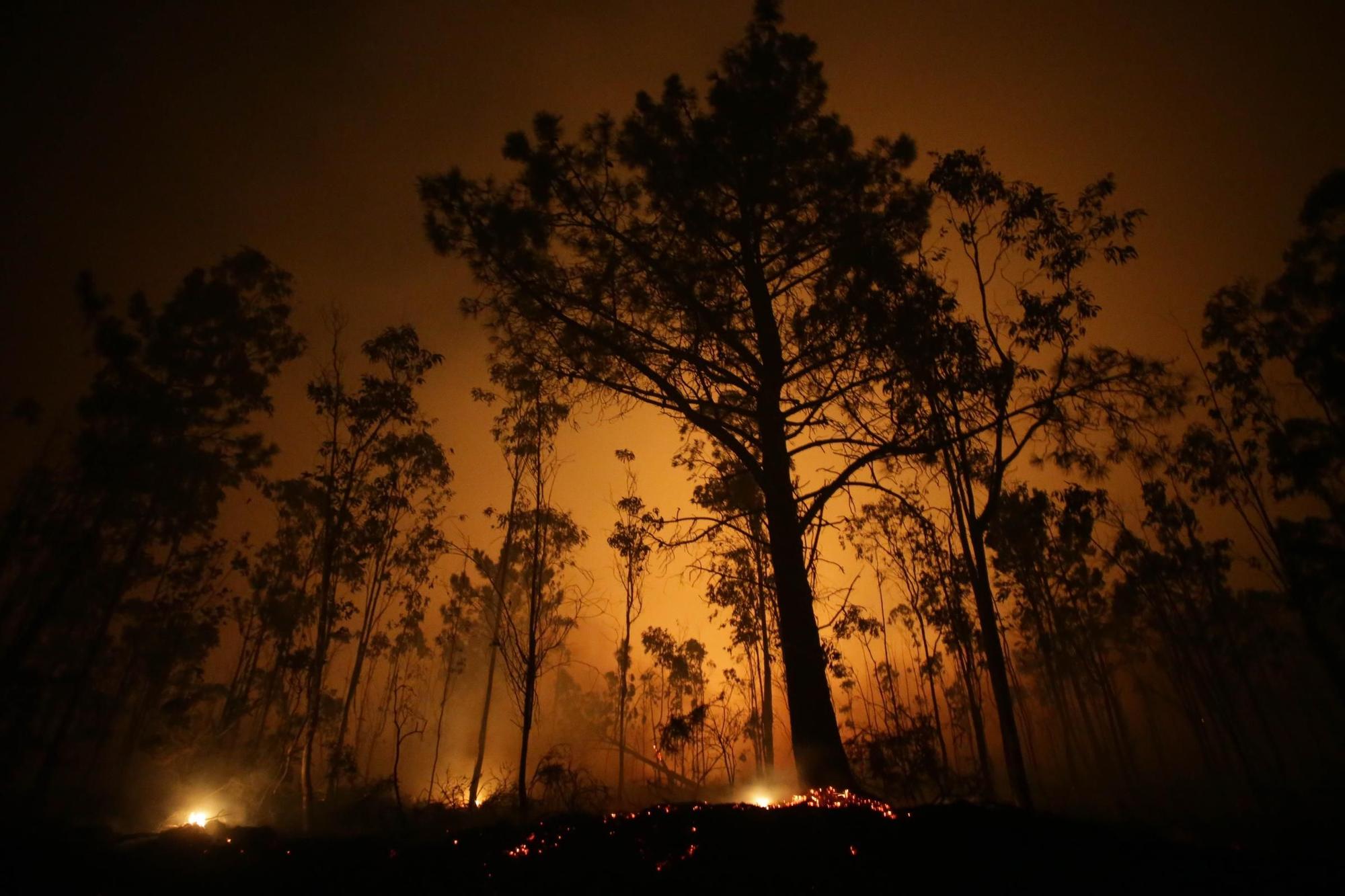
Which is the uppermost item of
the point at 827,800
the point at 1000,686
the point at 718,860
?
the point at 1000,686

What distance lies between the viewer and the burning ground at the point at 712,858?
2684 millimetres

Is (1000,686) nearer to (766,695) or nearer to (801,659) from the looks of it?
(801,659)

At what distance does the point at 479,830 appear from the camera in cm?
359

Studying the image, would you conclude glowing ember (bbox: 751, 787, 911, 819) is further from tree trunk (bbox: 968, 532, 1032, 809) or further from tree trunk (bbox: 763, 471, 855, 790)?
tree trunk (bbox: 968, 532, 1032, 809)

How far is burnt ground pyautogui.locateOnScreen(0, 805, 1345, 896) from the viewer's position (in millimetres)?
2666

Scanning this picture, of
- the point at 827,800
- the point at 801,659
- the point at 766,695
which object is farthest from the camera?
the point at 766,695

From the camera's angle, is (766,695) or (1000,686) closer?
(1000,686)

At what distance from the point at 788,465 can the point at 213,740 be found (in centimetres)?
2099

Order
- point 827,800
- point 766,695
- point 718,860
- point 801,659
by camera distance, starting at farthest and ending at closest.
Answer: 1. point 766,695
2. point 801,659
3. point 827,800
4. point 718,860

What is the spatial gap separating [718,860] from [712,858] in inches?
1.3

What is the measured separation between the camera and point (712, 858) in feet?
9.44

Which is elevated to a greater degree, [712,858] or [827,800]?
[827,800]

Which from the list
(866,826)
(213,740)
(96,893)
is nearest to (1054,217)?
(866,826)

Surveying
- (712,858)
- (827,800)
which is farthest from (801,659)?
(712,858)
